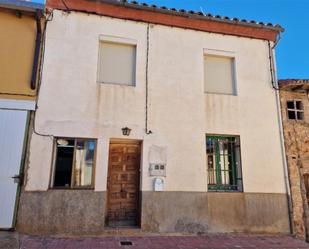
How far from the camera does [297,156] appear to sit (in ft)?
26.6

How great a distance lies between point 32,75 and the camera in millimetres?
6820

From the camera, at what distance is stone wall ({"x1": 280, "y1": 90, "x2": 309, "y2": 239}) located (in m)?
7.70

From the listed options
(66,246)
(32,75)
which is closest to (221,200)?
(66,246)

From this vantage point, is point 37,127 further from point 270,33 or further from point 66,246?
point 270,33

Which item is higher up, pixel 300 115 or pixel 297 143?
pixel 300 115

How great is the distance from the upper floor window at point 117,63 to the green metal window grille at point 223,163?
10.3 feet

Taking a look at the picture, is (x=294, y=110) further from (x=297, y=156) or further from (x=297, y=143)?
(x=297, y=156)

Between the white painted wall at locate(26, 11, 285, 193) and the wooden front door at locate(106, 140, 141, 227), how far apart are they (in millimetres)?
412

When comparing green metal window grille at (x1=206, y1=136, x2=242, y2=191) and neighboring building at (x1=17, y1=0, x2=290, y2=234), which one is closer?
neighboring building at (x1=17, y1=0, x2=290, y2=234)

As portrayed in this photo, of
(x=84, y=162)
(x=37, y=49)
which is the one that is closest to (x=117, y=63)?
(x=37, y=49)

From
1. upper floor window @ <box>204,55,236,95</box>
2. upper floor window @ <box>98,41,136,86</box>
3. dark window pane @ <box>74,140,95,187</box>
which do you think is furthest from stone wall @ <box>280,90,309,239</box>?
dark window pane @ <box>74,140,95,187</box>

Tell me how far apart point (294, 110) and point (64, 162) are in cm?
752

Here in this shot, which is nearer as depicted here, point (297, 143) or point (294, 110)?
point (297, 143)

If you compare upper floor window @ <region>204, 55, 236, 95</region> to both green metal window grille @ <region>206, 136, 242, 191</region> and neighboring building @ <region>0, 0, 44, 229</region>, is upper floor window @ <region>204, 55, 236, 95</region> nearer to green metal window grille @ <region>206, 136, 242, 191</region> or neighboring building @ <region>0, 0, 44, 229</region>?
green metal window grille @ <region>206, 136, 242, 191</region>
